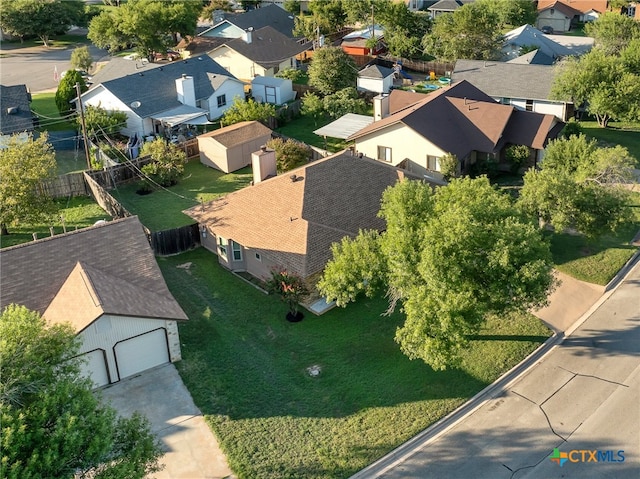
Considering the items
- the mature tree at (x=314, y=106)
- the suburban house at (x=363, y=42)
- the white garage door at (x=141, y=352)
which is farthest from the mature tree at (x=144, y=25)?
the white garage door at (x=141, y=352)

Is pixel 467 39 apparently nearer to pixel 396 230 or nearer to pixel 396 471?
pixel 396 230

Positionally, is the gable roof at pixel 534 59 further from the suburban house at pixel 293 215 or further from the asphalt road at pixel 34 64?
the asphalt road at pixel 34 64

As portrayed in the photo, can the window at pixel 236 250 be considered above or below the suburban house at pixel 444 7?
below

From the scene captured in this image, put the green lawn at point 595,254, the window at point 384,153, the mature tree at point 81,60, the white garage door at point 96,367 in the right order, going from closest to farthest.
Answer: the white garage door at point 96,367 → the green lawn at point 595,254 → the window at point 384,153 → the mature tree at point 81,60

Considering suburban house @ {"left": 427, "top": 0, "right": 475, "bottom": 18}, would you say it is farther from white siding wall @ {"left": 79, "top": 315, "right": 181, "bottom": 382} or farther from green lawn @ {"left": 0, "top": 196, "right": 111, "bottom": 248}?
white siding wall @ {"left": 79, "top": 315, "right": 181, "bottom": 382}

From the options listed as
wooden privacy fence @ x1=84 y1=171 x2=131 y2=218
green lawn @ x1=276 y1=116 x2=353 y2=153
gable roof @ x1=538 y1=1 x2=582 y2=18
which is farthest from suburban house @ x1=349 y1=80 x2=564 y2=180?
gable roof @ x1=538 y1=1 x2=582 y2=18

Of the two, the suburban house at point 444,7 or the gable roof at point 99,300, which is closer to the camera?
the gable roof at point 99,300

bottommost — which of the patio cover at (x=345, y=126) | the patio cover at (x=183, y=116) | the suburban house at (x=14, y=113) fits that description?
the patio cover at (x=345, y=126)
